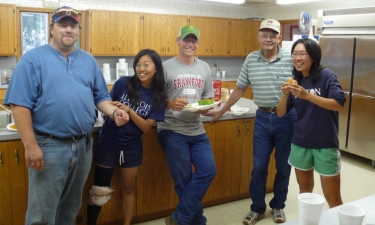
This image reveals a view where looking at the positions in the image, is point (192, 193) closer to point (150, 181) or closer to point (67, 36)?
point (150, 181)

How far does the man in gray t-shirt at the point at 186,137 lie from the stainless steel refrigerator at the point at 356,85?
2.93 metres

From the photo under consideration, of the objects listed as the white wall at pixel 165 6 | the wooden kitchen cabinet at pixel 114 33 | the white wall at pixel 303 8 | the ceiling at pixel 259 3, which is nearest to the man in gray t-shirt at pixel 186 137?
the wooden kitchen cabinet at pixel 114 33

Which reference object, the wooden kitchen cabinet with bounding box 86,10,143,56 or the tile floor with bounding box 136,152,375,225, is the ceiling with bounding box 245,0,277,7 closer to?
the wooden kitchen cabinet with bounding box 86,10,143,56

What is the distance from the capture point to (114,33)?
6.00m

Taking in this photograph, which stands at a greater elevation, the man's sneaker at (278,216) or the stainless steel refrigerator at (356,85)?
the stainless steel refrigerator at (356,85)

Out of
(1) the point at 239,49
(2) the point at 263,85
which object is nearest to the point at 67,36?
(2) the point at 263,85

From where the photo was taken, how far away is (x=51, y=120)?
2014 millimetres

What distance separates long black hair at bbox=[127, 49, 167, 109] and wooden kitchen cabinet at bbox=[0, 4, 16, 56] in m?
3.60

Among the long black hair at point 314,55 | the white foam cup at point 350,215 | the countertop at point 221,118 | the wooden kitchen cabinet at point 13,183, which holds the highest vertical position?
the long black hair at point 314,55

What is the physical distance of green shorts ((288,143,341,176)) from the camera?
237cm

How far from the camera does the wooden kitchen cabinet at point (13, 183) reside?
243 centimetres

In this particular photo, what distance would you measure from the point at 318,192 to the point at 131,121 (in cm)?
244

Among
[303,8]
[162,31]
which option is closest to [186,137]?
[162,31]

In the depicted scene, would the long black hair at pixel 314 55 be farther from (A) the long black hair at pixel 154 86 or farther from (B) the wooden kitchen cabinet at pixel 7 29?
(B) the wooden kitchen cabinet at pixel 7 29
